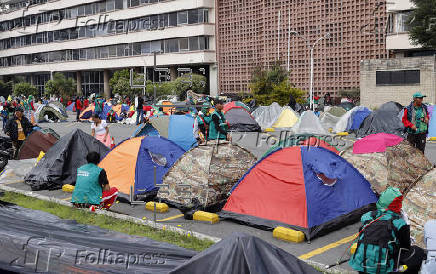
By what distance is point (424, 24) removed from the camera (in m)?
33.2

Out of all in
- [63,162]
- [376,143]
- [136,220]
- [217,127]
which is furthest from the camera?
[63,162]

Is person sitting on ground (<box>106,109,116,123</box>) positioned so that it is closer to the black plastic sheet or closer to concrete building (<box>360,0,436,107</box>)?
concrete building (<box>360,0,436,107</box>)

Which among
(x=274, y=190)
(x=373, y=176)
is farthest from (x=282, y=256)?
(x=373, y=176)

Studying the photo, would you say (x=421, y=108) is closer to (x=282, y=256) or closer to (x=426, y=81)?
(x=282, y=256)

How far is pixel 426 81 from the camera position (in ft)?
108

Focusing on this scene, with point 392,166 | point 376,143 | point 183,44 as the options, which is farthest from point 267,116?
point 183,44

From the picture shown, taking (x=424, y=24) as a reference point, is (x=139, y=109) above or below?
below

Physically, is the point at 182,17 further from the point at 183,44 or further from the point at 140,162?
the point at 140,162

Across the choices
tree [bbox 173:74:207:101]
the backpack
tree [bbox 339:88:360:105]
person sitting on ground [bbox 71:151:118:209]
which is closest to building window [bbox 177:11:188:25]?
tree [bbox 173:74:207:101]

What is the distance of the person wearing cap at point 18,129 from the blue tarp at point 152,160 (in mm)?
5644

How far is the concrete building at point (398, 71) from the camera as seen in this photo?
32.8m

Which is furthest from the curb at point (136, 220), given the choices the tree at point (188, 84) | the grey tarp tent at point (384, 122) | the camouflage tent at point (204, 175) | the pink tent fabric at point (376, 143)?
the tree at point (188, 84)

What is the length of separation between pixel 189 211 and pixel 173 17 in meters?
47.2

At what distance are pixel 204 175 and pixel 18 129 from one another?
7.45m
